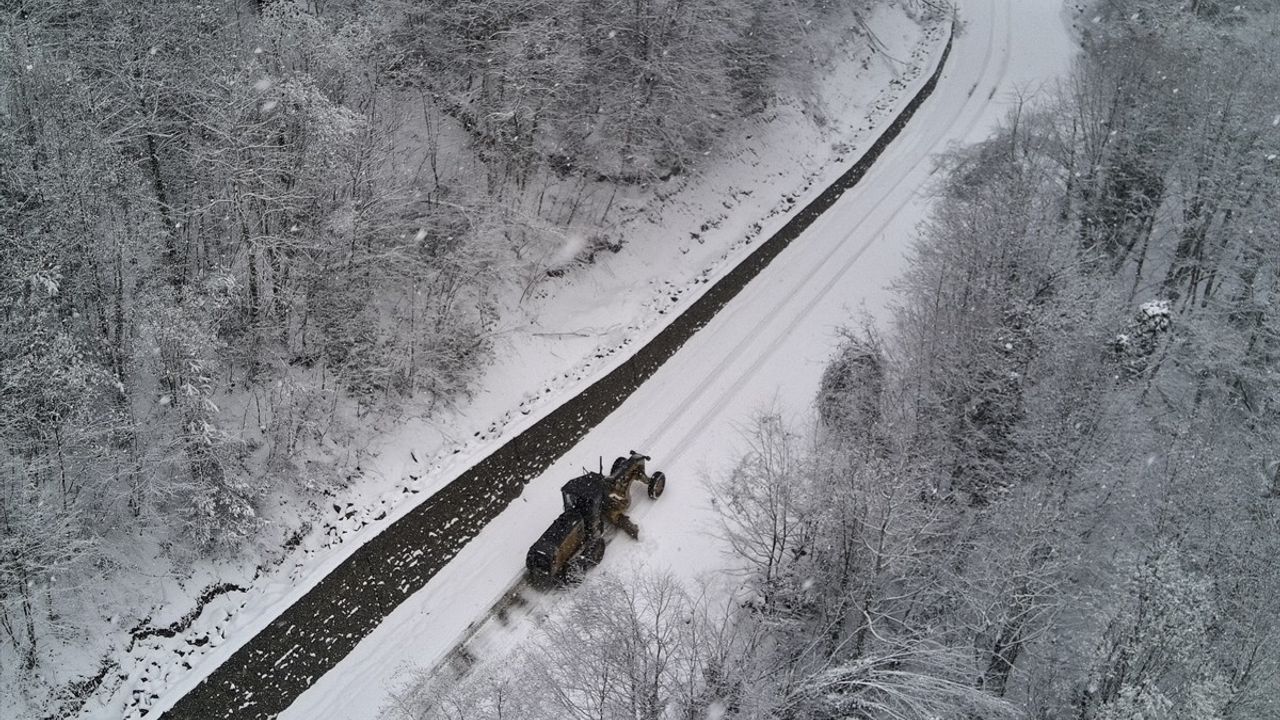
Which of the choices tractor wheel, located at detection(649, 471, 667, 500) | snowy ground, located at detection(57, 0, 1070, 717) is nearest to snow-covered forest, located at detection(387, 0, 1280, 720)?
snowy ground, located at detection(57, 0, 1070, 717)

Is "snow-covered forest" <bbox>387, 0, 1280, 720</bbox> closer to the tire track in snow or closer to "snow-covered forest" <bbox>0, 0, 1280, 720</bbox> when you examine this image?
"snow-covered forest" <bbox>0, 0, 1280, 720</bbox>

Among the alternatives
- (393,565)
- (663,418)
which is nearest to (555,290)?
(663,418)

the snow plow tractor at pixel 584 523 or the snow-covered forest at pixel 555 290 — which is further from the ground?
the snow-covered forest at pixel 555 290

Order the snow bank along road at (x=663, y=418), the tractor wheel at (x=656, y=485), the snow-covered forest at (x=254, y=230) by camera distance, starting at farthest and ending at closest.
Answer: the tractor wheel at (x=656, y=485) < the snow bank along road at (x=663, y=418) < the snow-covered forest at (x=254, y=230)

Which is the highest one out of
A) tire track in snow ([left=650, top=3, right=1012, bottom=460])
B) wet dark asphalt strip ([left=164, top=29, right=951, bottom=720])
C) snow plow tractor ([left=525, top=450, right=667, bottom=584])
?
tire track in snow ([left=650, top=3, right=1012, bottom=460])

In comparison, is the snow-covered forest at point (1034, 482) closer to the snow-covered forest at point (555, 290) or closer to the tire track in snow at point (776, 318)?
the snow-covered forest at point (555, 290)

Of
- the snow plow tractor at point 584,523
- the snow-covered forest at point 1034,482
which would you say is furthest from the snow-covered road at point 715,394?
the snow-covered forest at point 1034,482

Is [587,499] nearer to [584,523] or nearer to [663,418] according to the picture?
[584,523]

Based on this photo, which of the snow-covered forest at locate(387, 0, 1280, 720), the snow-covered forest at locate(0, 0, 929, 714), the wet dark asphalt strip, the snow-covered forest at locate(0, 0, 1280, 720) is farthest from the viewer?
the wet dark asphalt strip
